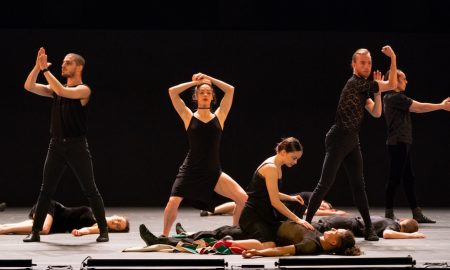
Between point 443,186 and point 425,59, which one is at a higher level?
point 425,59

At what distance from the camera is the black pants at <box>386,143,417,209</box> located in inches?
324

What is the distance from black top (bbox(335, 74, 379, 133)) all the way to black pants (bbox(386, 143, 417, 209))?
4.99ft

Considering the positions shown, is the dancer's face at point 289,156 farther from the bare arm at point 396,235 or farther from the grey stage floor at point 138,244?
the bare arm at point 396,235

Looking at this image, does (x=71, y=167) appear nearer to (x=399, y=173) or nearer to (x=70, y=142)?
(x=70, y=142)

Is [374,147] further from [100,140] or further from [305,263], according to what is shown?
[305,263]

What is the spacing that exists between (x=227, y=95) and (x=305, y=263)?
73.2 inches

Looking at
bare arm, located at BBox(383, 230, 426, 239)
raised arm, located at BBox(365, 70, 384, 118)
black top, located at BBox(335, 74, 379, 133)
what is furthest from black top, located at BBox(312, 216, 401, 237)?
raised arm, located at BBox(365, 70, 384, 118)

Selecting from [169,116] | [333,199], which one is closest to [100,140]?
[169,116]

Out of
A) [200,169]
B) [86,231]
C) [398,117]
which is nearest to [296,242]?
[200,169]

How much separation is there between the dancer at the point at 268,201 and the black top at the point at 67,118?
4.77 feet

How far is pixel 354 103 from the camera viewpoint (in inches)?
271

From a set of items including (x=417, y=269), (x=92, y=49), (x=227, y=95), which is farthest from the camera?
(x=92, y=49)

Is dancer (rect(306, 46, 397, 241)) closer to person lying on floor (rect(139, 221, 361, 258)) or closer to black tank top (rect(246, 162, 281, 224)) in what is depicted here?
black tank top (rect(246, 162, 281, 224))

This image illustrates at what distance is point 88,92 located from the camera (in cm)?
682
